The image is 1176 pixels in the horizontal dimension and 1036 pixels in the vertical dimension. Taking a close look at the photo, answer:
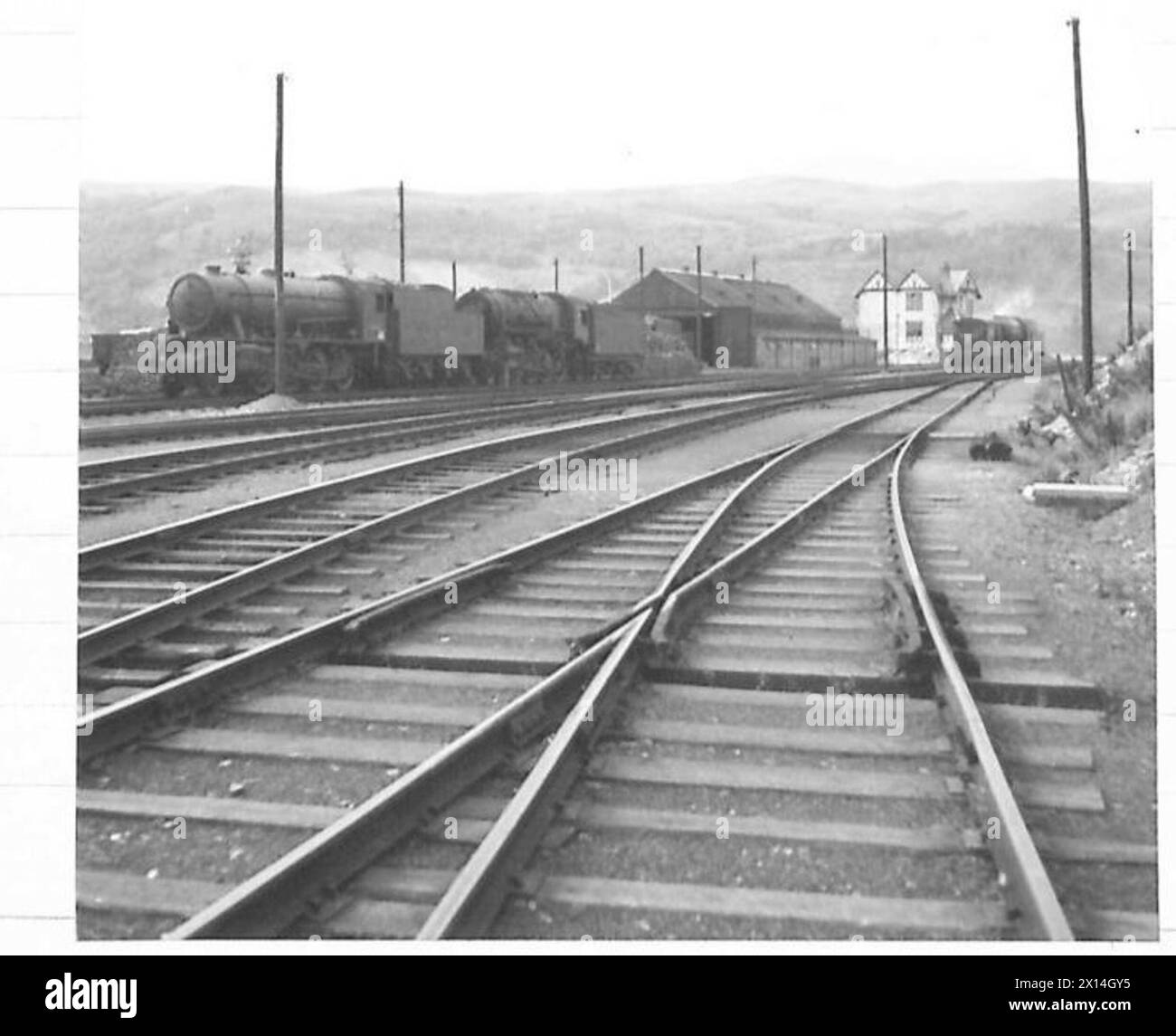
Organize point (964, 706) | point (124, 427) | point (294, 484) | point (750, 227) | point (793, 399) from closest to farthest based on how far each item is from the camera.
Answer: point (964, 706)
point (294, 484)
point (124, 427)
point (793, 399)
point (750, 227)

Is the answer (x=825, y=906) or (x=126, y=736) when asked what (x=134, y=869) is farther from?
(x=825, y=906)

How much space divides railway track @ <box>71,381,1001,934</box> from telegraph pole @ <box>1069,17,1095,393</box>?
286 centimetres

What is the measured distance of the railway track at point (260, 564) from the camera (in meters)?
5.37

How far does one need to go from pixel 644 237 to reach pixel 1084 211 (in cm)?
5184

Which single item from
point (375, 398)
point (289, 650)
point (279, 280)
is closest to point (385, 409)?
point (279, 280)

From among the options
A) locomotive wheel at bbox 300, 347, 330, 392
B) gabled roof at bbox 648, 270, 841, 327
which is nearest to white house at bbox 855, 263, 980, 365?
gabled roof at bbox 648, 270, 841, 327

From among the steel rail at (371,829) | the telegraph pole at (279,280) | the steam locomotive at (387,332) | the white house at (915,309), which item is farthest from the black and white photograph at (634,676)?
the white house at (915,309)

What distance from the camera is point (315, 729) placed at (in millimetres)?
4512

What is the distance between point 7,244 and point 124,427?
30.6 ft

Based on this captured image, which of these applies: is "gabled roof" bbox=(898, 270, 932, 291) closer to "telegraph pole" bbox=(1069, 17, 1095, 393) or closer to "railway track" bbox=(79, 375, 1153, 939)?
"telegraph pole" bbox=(1069, 17, 1095, 393)

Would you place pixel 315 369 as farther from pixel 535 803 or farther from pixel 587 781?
pixel 535 803

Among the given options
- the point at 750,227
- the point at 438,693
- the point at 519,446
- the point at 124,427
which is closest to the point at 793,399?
the point at 519,446

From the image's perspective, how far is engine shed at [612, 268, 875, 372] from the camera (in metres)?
47.8

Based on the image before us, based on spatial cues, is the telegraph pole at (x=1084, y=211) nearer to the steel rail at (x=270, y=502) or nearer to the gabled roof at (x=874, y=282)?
the steel rail at (x=270, y=502)
